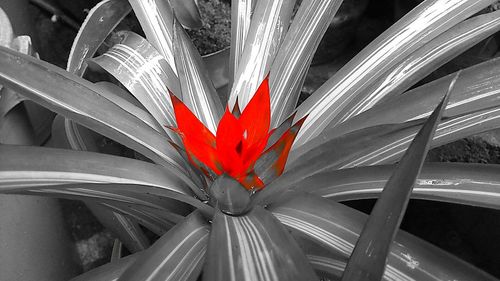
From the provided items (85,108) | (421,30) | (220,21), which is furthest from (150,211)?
(220,21)

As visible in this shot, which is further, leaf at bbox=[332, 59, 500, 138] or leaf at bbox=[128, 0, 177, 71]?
leaf at bbox=[128, 0, 177, 71]

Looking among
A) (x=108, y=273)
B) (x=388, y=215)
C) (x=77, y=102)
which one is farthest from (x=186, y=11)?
(x=388, y=215)

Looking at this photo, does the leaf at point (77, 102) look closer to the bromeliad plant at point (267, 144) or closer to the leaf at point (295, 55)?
the bromeliad plant at point (267, 144)

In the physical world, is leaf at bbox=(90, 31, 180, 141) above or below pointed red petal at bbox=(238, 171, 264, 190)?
above

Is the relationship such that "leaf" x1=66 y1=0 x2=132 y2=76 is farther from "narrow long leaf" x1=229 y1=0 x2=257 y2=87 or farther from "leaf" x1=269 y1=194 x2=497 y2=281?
"leaf" x1=269 y1=194 x2=497 y2=281

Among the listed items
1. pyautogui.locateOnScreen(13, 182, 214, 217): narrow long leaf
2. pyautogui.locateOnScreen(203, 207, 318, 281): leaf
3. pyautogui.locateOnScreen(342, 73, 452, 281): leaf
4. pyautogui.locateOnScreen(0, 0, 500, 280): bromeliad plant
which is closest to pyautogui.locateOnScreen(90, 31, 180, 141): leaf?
pyautogui.locateOnScreen(0, 0, 500, 280): bromeliad plant

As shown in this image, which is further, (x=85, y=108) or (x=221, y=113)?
(x=221, y=113)

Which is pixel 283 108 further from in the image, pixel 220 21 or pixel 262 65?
pixel 220 21

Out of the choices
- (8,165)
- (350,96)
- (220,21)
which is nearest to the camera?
(8,165)

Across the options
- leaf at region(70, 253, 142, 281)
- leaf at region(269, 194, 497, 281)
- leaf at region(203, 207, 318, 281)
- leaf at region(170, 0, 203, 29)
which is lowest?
leaf at region(70, 253, 142, 281)
